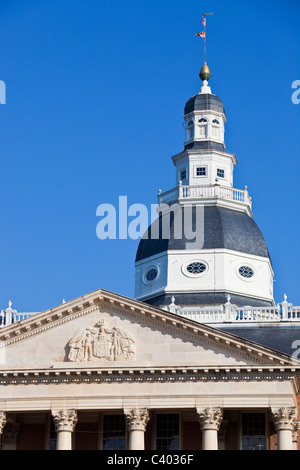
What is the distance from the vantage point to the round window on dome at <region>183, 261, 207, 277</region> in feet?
279

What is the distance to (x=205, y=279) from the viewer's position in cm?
8494

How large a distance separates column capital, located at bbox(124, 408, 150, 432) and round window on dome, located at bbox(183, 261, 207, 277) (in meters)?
20.5

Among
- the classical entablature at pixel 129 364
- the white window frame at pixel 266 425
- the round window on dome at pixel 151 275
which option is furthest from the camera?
the round window on dome at pixel 151 275

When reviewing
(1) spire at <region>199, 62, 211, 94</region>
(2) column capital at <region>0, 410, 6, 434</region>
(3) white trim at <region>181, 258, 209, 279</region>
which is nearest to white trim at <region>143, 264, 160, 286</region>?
(3) white trim at <region>181, 258, 209, 279</region>

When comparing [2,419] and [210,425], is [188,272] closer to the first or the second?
[210,425]

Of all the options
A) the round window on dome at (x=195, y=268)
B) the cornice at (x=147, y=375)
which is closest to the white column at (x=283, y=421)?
the cornice at (x=147, y=375)

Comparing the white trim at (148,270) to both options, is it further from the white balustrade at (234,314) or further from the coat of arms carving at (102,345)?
the coat of arms carving at (102,345)

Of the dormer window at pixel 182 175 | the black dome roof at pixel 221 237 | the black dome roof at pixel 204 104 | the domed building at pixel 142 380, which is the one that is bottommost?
the domed building at pixel 142 380

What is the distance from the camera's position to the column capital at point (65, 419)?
216 feet

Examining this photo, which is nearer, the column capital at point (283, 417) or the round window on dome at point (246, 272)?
the column capital at point (283, 417)

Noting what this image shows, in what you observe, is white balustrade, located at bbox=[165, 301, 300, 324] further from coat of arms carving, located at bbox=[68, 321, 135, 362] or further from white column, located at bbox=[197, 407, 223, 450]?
white column, located at bbox=[197, 407, 223, 450]

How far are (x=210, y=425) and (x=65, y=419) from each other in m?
6.82

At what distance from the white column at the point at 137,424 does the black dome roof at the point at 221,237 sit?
21.4 m

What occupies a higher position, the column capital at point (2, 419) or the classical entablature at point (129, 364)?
the classical entablature at point (129, 364)
